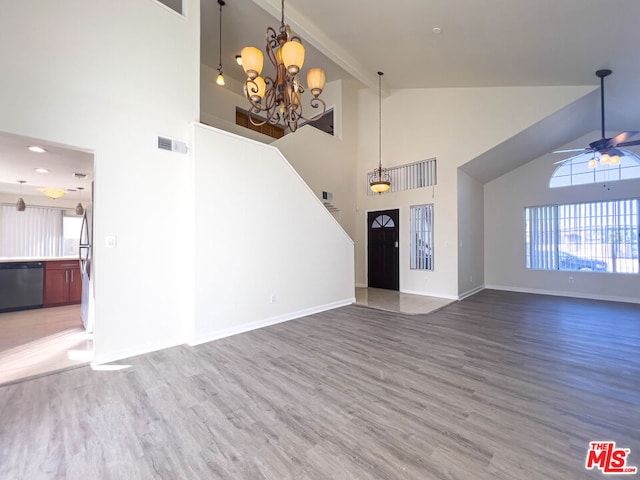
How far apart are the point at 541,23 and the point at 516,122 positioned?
2.30m

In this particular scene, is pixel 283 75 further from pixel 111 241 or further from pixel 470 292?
pixel 470 292

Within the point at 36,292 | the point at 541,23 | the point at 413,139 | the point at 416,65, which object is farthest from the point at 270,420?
the point at 413,139

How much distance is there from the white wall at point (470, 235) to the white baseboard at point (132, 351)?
5.83 meters

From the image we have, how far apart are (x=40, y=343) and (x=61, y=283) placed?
2.54 meters

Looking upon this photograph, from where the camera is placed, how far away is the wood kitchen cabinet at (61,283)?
17.0ft

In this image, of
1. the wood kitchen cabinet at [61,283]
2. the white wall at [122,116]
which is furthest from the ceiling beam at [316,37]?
the wood kitchen cabinet at [61,283]

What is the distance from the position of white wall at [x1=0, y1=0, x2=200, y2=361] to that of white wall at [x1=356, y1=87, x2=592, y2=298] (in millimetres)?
5138

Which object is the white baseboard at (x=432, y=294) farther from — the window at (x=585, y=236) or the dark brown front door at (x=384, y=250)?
the window at (x=585, y=236)

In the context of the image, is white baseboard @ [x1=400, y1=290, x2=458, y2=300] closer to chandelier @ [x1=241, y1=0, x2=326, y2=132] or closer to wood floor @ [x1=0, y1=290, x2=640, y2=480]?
wood floor @ [x1=0, y1=290, x2=640, y2=480]

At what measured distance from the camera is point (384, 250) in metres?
7.46

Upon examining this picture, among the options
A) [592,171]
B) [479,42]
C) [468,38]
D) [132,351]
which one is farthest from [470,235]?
[132,351]

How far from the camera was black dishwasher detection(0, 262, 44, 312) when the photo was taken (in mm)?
4773

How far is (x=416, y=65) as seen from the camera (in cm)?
527

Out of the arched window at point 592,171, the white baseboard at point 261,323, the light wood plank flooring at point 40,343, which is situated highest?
the arched window at point 592,171
